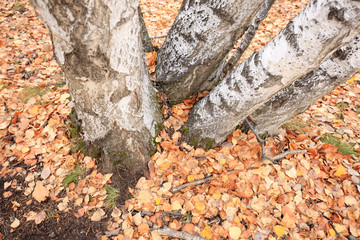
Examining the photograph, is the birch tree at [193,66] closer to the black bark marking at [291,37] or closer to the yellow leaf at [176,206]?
the black bark marking at [291,37]

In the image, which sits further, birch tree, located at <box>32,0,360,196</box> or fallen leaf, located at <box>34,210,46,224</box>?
fallen leaf, located at <box>34,210,46,224</box>

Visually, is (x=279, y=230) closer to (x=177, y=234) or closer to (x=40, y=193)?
(x=177, y=234)

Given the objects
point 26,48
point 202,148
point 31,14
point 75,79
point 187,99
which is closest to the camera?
point 75,79

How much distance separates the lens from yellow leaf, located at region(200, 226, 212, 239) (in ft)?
5.66

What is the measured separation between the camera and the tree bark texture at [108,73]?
1.02 m

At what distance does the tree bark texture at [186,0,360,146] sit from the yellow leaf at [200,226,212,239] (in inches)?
29.5

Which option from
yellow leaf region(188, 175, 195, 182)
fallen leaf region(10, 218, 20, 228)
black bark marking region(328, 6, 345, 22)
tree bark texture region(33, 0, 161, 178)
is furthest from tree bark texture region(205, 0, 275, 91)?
fallen leaf region(10, 218, 20, 228)

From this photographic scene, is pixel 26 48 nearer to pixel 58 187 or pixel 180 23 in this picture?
pixel 58 187

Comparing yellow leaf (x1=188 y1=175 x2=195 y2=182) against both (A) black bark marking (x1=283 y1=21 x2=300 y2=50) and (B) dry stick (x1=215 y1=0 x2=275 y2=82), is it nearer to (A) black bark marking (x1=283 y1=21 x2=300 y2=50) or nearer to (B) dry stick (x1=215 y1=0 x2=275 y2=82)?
(B) dry stick (x1=215 y1=0 x2=275 y2=82)

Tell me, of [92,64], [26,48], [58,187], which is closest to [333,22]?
[92,64]

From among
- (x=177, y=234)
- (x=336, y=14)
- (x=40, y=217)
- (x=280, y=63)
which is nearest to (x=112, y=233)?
(x=177, y=234)

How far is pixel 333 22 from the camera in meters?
1.02

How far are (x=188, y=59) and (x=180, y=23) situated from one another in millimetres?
301

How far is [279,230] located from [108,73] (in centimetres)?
175
